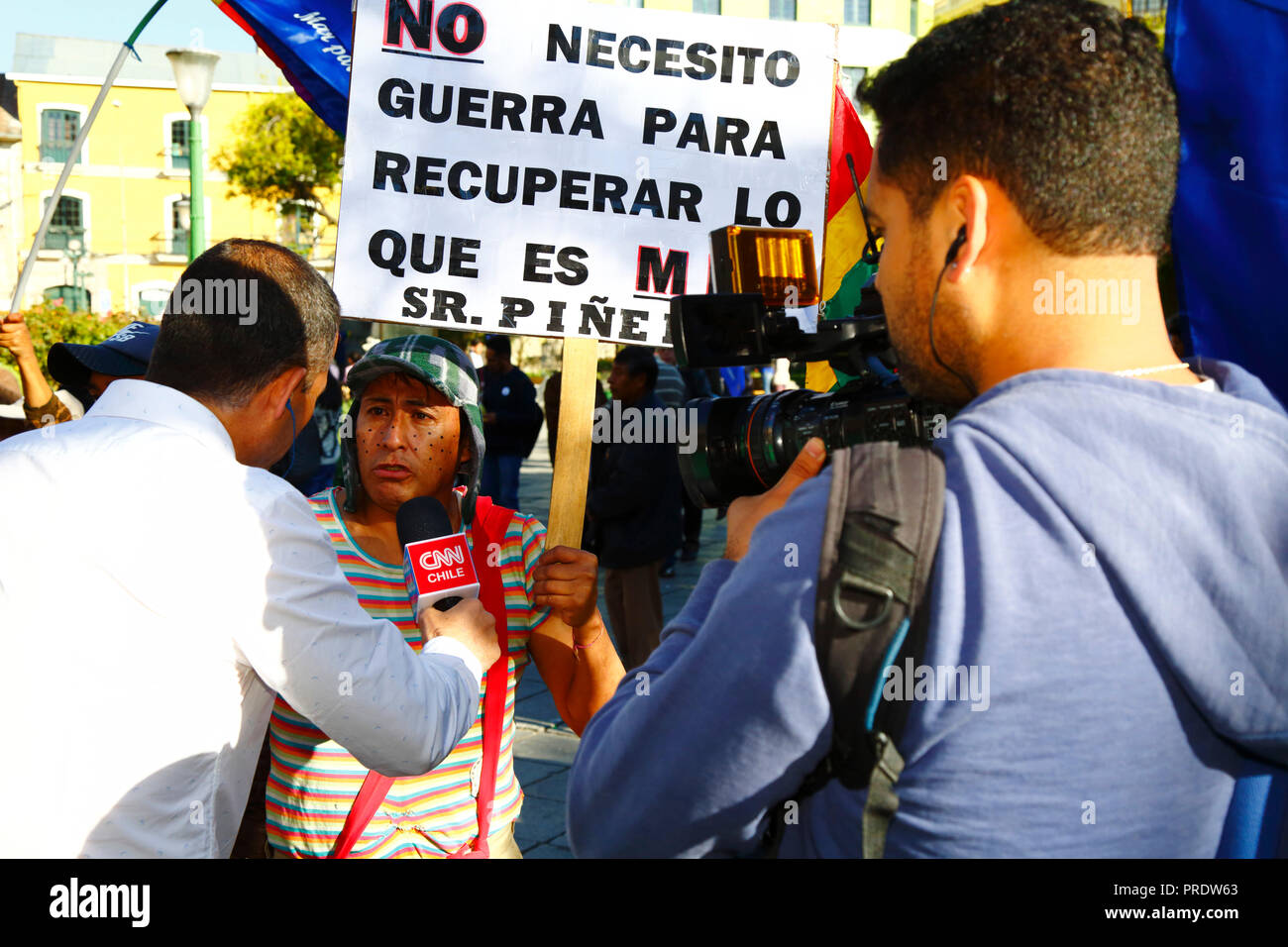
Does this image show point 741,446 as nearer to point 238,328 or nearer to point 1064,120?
point 1064,120

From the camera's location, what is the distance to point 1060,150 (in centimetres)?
121

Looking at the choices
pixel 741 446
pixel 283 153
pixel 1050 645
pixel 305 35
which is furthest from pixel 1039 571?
pixel 283 153

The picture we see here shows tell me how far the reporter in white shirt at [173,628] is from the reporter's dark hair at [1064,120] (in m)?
1.13

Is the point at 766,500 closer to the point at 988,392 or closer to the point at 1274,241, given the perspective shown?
the point at 988,392

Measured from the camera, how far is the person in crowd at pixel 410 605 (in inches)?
92.5

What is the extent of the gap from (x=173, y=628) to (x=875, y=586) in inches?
43.5

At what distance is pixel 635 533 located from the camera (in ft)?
20.5

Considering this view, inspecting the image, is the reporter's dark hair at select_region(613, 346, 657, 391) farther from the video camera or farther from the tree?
the tree

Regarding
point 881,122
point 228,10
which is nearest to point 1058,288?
point 881,122

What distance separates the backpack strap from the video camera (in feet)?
1.48

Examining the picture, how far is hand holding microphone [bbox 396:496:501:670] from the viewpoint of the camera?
2.16 meters

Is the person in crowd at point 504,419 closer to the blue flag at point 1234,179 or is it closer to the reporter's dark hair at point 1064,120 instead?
the blue flag at point 1234,179

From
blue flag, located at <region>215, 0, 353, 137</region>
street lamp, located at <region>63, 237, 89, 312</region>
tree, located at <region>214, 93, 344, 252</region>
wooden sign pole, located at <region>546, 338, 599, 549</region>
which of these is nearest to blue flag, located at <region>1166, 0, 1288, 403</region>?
wooden sign pole, located at <region>546, 338, 599, 549</region>
